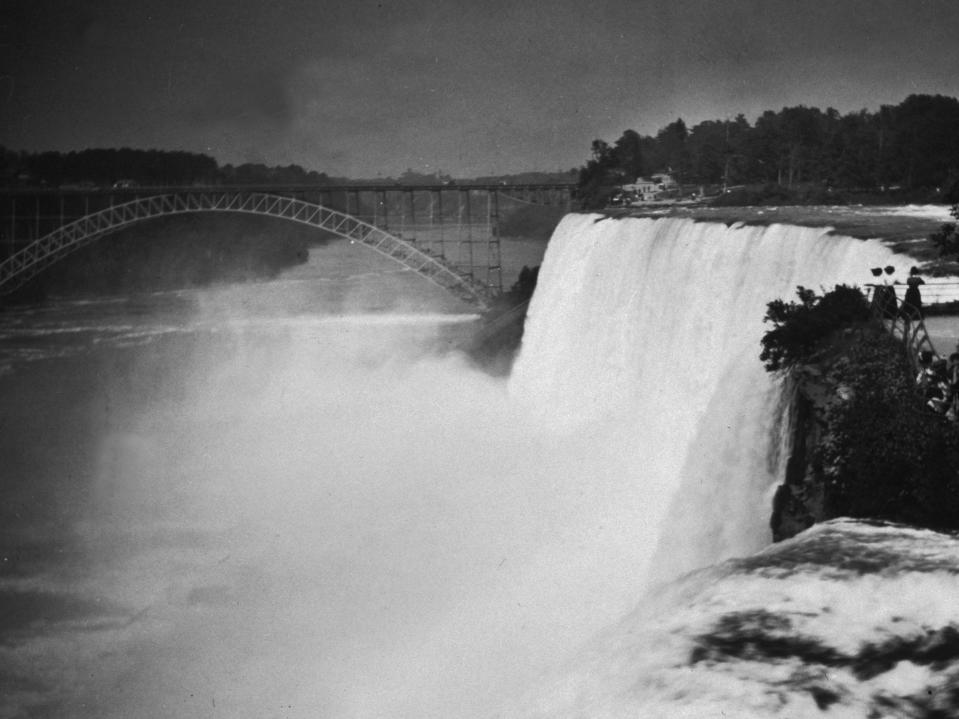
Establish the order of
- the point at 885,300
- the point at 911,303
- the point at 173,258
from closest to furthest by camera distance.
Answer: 1. the point at 911,303
2. the point at 885,300
3. the point at 173,258

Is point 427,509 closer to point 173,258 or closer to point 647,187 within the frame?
point 647,187

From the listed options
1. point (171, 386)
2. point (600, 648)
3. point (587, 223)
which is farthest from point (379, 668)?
point (171, 386)

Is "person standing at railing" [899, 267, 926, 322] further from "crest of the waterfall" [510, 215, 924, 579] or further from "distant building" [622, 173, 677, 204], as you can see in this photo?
"distant building" [622, 173, 677, 204]

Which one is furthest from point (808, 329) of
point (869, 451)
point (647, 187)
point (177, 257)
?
point (177, 257)

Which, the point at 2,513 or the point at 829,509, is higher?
the point at 829,509

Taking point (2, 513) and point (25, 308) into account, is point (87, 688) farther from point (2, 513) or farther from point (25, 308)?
point (25, 308)

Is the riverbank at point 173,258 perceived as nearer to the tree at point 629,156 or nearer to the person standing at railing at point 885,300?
the tree at point 629,156
